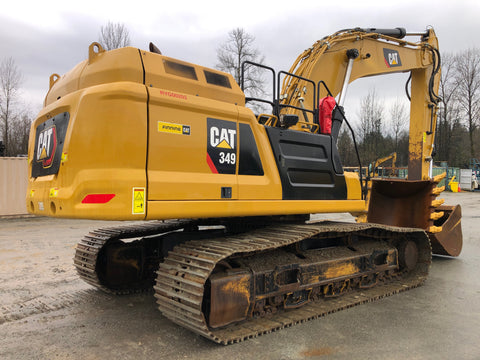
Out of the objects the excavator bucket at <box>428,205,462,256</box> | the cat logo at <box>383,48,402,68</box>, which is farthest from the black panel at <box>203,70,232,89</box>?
the excavator bucket at <box>428,205,462,256</box>

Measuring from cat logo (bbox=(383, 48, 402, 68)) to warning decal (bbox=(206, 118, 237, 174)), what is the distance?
13.9 feet

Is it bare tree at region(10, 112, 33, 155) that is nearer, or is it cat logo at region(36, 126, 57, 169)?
cat logo at region(36, 126, 57, 169)

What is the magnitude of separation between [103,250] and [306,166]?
8.56 ft

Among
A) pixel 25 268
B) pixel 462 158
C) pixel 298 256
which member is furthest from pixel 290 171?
pixel 462 158

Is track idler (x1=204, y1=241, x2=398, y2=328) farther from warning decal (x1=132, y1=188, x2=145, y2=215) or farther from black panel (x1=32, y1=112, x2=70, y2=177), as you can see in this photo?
black panel (x1=32, y1=112, x2=70, y2=177)

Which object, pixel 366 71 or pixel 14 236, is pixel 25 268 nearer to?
pixel 14 236

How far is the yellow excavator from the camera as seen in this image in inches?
129

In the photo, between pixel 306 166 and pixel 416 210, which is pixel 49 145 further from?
pixel 416 210

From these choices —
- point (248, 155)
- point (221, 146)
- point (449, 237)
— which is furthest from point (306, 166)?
point (449, 237)

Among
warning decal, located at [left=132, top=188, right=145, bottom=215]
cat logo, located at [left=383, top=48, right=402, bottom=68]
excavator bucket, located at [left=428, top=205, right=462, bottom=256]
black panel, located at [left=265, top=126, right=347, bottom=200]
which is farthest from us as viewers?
excavator bucket, located at [left=428, top=205, right=462, bottom=256]

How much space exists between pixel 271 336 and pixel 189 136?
1.96 meters

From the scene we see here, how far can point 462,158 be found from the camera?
140 ft

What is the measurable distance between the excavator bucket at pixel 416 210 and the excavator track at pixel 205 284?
233 centimetres

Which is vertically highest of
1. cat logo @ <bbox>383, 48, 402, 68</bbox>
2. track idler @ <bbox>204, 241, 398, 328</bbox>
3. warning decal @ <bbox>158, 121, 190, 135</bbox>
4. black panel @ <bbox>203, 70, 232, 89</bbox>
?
cat logo @ <bbox>383, 48, 402, 68</bbox>
